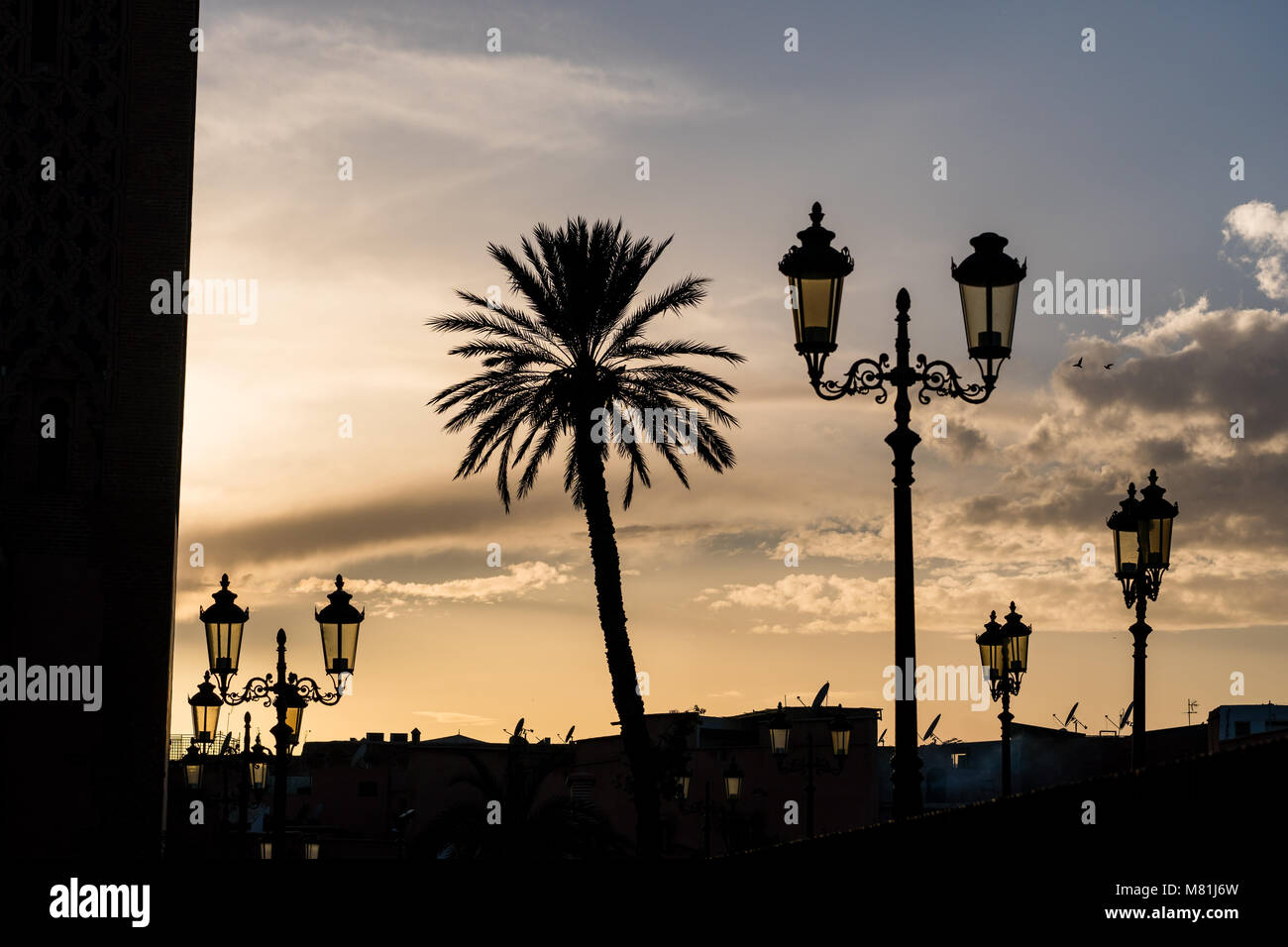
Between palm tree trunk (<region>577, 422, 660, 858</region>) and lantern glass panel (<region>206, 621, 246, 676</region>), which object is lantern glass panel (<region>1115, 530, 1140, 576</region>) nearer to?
lantern glass panel (<region>206, 621, 246, 676</region>)

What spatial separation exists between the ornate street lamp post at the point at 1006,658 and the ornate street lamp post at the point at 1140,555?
16.3 ft

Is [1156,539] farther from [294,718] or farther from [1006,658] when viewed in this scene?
[294,718]

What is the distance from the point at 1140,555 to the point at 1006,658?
6027 millimetres

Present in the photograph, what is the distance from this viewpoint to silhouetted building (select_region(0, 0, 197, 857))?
24.0 m

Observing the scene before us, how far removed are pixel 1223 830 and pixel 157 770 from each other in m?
22.3

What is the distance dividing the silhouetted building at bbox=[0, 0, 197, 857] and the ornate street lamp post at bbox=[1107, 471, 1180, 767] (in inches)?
620

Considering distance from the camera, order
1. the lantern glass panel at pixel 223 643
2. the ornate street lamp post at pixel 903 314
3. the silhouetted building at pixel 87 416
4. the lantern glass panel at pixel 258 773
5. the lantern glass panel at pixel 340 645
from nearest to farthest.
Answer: the ornate street lamp post at pixel 903 314 → the lantern glass panel at pixel 340 645 → the lantern glass panel at pixel 223 643 → the silhouetted building at pixel 87 416 → the lantern glass panel at pixel 258 773

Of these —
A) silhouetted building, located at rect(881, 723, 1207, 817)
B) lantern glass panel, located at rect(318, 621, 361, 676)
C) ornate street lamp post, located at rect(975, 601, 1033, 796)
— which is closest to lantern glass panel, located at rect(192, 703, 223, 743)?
lantern glass panel, located at rect(318, 621, 361, 676)

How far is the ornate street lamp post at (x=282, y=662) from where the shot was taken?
54.5ft

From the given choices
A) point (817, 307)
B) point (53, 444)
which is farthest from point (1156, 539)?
point (53, 444)

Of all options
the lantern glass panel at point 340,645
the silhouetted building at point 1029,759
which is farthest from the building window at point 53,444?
the silhouetted building at point 1029,759

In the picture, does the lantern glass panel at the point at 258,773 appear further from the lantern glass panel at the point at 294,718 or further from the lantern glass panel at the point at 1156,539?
the lantern glass panel at the point at 1156,539

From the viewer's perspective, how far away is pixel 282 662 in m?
17.7
